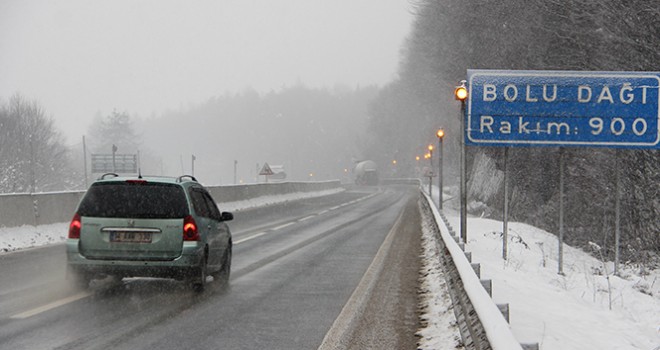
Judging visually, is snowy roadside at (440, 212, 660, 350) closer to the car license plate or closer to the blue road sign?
the blue road sign

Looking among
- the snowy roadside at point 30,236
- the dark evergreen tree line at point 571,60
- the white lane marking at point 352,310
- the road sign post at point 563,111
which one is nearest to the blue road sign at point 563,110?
the road sign post at point 563,111

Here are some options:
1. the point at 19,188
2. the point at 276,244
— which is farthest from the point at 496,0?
the point at 19,188

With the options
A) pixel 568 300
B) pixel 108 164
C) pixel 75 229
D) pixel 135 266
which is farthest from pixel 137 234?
pixel 108 164

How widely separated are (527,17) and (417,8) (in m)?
20.1

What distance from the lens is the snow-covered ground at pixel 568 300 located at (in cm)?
642

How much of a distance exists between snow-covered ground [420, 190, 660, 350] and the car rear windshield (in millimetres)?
4229

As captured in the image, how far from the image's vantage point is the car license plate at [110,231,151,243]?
27.7 ft

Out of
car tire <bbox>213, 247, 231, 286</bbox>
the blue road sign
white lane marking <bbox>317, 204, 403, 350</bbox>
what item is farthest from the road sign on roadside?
car tire <bbox>213, 247, 231, 286</bbox>

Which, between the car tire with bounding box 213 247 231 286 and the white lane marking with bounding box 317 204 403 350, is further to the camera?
the car tire with bounding box 213 247 231 286

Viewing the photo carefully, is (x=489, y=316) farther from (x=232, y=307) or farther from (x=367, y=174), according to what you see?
(x=367, y=174)

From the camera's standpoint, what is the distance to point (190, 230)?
865 centimetres

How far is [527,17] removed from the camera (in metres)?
25.0

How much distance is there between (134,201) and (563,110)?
1016cm

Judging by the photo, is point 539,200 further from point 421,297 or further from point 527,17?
point 421,297
